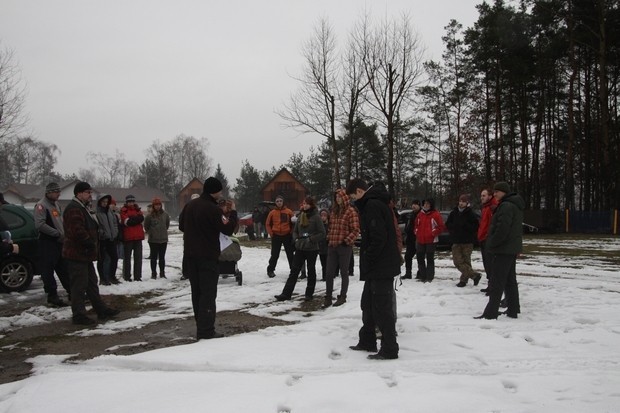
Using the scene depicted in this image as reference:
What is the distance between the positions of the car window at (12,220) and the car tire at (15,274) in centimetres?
65

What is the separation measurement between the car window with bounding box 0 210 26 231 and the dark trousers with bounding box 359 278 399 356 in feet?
24.6

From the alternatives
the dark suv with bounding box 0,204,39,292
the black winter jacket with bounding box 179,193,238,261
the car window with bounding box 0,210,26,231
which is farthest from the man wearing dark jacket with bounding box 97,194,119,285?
the black winter jacket with bounding box 179,193,238,261

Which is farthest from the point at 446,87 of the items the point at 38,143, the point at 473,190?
the point at 38,143

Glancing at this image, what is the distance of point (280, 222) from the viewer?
998 centimetres

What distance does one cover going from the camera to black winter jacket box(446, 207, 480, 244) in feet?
28.3

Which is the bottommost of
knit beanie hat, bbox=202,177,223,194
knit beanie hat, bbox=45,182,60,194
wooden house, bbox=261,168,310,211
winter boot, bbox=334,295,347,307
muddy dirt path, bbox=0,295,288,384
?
muddy dirt path, bbox=0,295,288,384

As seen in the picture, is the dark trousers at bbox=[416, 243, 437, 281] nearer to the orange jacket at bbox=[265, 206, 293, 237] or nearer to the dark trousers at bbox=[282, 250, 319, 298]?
the dark trousers at bbox=[282, 250, 319, 298]

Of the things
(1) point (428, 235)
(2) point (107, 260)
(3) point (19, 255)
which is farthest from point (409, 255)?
(3) point (19, 255)

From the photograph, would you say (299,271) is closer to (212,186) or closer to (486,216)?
(212,186)

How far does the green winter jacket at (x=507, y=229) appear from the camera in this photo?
615 cm

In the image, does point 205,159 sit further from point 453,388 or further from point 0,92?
point 453,388

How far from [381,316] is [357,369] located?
0.64 meters

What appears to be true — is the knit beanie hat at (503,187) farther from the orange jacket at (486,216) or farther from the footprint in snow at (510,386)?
the footprint in snow at (510,386)

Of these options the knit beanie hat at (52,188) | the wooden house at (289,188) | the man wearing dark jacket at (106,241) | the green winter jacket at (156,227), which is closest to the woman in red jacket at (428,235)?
the green winter jacket at (156,227)
